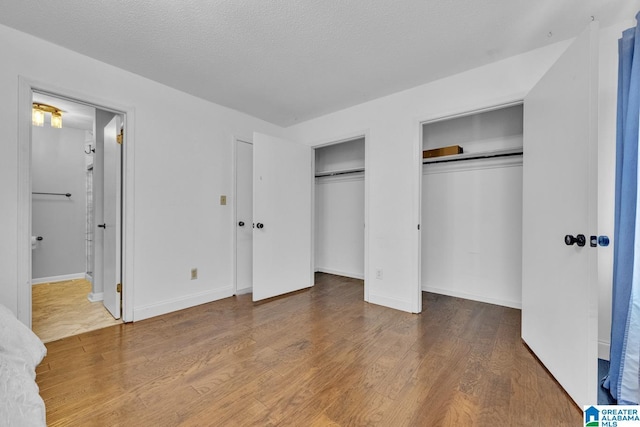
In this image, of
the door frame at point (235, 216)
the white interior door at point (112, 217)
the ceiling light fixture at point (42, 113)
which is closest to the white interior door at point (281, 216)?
the door frame at point (235, 216)

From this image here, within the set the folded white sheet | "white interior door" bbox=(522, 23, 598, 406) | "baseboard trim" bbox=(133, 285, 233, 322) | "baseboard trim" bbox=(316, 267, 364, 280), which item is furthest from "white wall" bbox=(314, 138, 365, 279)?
the folded white sheet

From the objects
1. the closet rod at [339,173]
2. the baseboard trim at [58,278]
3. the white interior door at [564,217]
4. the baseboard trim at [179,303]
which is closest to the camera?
the white interior door at [564,217]

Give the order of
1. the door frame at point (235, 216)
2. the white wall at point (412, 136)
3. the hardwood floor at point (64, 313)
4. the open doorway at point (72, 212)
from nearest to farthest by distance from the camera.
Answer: the white wall at point (412, 136) → the hardwood floor at point (64, 313) → the open doorway at point (72, 212) → the door frame at point (235, 216)

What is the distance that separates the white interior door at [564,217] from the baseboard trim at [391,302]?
3.23ft

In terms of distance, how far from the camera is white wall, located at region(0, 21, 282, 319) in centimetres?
192

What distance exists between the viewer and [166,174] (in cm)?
274

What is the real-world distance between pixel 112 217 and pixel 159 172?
644mm

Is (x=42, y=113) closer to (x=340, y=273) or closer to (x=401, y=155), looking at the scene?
(x=401, y=155)

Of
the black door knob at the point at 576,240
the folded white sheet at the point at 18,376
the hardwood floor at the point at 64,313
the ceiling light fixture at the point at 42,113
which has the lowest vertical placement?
the hardwood floor at the point at 64,313

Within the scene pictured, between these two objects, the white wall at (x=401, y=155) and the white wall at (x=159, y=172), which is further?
the white wall at (x=401, y=155)

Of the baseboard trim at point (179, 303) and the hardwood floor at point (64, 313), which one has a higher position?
the baseboard trim at point (179, 303)

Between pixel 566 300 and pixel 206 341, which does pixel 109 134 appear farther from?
pixel 566 300

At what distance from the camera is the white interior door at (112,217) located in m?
2.56

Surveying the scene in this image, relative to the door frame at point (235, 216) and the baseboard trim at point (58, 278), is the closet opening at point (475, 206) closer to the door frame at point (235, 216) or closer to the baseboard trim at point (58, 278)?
the door frame at point (235, 216)
